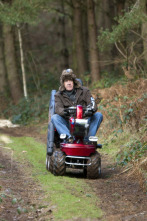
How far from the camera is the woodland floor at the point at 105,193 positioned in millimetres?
5539

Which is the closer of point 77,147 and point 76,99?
point 77,147

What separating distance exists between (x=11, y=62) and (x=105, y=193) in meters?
17.1

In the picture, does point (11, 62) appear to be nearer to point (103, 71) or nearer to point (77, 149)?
point (103, 71)

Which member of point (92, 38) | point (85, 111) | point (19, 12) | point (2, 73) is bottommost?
point (85, 111)

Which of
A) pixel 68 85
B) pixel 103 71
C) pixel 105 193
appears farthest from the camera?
pixel 103 71

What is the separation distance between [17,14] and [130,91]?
8.46m

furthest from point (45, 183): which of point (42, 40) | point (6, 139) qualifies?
point (42, 40)

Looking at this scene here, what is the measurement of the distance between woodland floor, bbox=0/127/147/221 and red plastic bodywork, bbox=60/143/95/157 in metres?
0.53

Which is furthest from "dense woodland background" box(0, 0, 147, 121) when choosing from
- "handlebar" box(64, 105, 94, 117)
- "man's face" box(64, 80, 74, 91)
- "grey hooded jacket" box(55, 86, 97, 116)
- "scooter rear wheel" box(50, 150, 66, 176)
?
"scooter rear wheel" box(50, 150, 66, 176)

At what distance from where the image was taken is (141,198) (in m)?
6.46

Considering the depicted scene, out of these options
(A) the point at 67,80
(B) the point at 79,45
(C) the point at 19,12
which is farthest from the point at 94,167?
(B) the point at 79,45

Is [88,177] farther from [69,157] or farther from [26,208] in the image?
[26,208]

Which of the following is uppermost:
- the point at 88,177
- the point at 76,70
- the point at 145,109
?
the point at 76,70

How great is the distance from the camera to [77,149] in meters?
7.95
